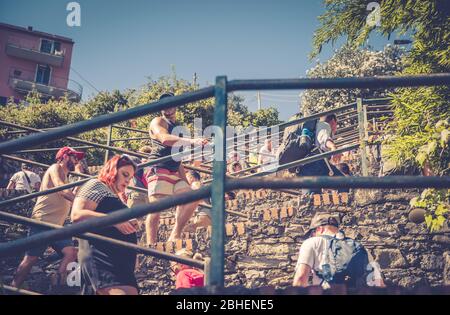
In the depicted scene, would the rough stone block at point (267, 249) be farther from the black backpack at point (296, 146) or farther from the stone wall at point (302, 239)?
the black backpack at point (296, 146)

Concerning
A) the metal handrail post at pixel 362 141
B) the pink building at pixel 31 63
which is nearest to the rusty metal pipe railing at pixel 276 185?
the metal handrail post at pixel 362 141

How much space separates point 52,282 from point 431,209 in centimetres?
406

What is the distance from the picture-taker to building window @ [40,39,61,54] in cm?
3756

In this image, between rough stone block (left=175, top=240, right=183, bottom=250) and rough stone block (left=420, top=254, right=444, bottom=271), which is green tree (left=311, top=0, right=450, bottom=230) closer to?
rough stone block (left=420, top=254, right=444, bottom=271)

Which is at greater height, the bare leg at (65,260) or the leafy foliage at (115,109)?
the leafy foliage at (115,109)

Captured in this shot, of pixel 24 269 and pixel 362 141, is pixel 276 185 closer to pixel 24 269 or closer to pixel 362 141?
pixel 24 269

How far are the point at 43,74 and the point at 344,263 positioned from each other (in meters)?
37.9

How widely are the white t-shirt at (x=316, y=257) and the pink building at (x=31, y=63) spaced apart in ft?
112

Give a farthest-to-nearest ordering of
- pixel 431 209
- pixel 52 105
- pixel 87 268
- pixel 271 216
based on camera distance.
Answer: pixel 52 105 < pixel 271 216 < pixel 431 209 < pixel 87 268

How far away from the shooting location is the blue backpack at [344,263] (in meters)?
3.96

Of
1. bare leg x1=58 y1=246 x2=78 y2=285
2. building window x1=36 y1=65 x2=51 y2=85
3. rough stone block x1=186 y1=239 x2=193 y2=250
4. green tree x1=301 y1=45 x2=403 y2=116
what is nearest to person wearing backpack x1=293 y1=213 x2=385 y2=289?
rough stone block x1=186 y1=239 x2=193 y2=250

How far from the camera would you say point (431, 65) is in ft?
17.5

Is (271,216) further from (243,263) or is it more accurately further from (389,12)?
(389,12)

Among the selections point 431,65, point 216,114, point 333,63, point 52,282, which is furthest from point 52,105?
point 216,114
